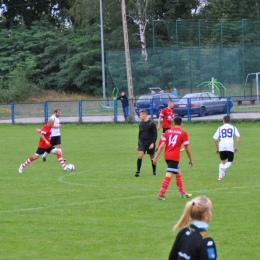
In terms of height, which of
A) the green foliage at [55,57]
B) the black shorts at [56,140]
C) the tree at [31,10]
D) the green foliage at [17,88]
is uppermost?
the tree at [31,10]

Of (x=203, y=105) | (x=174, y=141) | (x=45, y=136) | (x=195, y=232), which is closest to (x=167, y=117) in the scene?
(x=45, y=136)

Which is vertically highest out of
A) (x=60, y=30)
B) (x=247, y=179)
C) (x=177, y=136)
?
(x=60, y=30)

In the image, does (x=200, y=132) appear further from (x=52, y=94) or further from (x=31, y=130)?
(x=52, y=94)

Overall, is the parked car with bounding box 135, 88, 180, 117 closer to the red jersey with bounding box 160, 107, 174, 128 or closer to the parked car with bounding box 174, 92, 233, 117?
the parked car with bounding box 174, 92, 233, 117

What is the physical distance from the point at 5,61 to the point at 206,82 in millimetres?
26059

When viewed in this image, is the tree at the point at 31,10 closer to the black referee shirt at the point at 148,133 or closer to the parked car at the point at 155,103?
the parked car at the point at 155,103

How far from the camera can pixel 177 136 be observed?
13.1 meters

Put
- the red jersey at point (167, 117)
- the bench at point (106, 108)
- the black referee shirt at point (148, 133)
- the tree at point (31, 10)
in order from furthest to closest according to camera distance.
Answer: the tree at point (31, 10)
the bench at point (106, 108)
the red jersey at point (167, 117)
the black referee shirt at point (148, 133)

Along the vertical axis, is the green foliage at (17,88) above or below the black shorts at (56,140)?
above

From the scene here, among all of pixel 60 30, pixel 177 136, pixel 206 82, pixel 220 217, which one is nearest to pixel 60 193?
pixel 177 136

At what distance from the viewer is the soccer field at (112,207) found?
9763mm

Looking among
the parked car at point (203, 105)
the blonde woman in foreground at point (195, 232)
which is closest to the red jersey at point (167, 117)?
the parked car at point (203, 105)

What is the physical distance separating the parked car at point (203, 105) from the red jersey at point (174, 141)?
25427mm

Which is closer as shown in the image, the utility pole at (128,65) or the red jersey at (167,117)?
the red jersey at (167,117)
